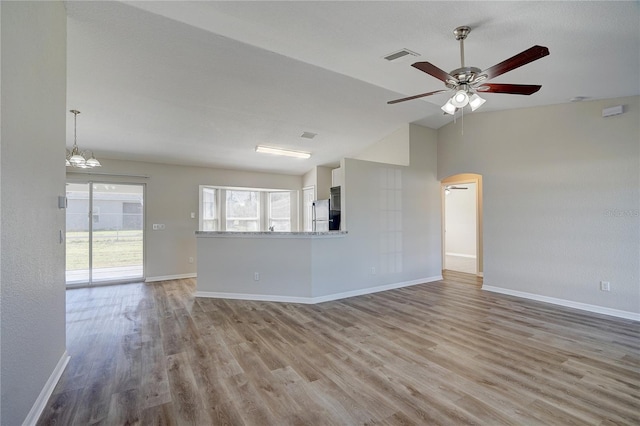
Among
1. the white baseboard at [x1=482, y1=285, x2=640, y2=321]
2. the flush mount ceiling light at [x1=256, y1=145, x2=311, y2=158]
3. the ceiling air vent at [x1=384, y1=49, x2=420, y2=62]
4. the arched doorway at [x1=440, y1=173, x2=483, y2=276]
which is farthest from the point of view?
the arched doorway at [x1=440, y1=173, x2=483, y2=276]

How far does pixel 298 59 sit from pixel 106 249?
5.41 m

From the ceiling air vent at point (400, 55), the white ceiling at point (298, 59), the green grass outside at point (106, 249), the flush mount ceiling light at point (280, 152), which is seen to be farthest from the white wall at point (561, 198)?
the green grass outside at point (106, 249)

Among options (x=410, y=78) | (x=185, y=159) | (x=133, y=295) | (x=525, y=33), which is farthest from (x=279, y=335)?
(x=185, y=159)

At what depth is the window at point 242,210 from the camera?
7.18 meters

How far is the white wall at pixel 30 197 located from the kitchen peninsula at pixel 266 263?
2326mm

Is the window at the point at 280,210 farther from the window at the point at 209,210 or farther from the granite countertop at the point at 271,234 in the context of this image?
the granite countertop at the point at 271,234

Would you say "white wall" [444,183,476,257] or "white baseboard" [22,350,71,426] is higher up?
"white wall" [444,183,476,257]

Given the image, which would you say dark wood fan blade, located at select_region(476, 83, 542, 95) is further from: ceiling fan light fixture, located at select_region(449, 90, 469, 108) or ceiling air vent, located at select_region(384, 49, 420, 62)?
ceiling air vent, located at select_region(384, 49, 420, 62)

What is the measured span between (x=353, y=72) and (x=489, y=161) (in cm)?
318

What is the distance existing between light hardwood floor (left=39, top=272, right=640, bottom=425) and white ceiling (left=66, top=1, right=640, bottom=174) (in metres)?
2.90

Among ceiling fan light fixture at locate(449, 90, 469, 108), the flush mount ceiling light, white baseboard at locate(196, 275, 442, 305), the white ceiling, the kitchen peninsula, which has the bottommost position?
white baseboard at locate(196, 275, 442, 305)

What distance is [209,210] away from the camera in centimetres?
678

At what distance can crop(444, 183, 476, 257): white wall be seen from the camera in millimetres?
8789

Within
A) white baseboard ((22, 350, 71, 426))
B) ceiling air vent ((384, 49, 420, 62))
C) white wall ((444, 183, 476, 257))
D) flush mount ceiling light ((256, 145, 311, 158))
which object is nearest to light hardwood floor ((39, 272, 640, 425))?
white baseboard ((22, 350, 71, 426))
